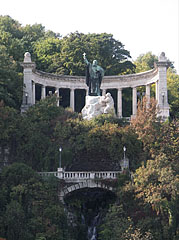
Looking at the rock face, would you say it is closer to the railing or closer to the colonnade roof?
the railing

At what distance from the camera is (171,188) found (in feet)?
189

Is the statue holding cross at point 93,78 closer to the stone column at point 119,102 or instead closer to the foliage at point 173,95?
the stone column at point 119,102

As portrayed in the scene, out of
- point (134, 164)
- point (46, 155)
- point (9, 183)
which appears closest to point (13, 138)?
point (46, 155)

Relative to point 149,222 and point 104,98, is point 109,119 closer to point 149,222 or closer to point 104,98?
point 104,98

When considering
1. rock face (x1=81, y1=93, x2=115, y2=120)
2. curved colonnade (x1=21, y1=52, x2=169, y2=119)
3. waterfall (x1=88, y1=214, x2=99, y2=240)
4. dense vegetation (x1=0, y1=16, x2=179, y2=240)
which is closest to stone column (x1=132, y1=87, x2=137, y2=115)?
curved colonnade (x1=21, y1=52, x2=169, y2=119)

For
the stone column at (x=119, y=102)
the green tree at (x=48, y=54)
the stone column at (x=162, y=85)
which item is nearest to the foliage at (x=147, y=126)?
the stone column at (x=162, y=85)

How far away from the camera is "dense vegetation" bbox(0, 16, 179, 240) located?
56406mm

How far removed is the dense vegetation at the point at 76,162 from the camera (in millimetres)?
56406

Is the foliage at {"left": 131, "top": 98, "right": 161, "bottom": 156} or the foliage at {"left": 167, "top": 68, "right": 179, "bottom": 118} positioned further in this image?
the foliage at {"left": 167, "top": 68, "right": 179, "bottom": 118}

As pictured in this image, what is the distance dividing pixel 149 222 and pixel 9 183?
13.1 metres

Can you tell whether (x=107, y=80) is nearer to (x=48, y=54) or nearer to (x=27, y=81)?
(x=48, y=54)

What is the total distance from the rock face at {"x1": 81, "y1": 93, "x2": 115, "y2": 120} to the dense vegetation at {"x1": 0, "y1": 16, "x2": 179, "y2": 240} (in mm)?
1260

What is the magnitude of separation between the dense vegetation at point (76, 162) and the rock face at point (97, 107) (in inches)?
49.6

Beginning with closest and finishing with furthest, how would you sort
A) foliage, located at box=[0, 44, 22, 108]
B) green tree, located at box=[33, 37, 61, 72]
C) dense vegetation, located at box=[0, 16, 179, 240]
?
1. dense vegetation, located at box=[0, 16, 179, 240]
2. foliage, located at box=[0, 44, 22, 108]
3. green tree, located at box=[33, 37, 61, 72]
